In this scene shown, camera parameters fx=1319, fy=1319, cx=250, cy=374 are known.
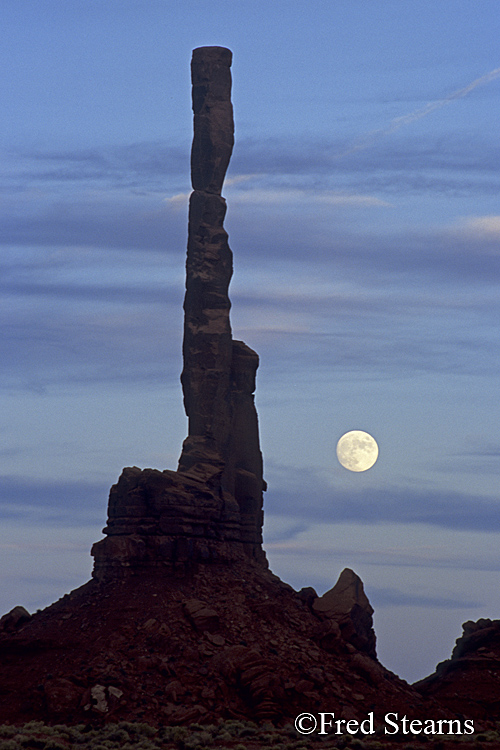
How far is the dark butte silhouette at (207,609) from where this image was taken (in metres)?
70.6

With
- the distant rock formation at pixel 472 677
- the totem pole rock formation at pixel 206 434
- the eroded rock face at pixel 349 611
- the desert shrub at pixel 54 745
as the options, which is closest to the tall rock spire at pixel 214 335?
the totem pole rock formation at pixel 206 434

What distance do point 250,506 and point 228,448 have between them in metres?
4.47

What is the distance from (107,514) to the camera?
275ft

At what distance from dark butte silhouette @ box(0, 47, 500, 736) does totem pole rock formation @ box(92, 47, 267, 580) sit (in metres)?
0.09

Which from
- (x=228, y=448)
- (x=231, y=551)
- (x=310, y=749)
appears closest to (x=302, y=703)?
(x=310, y=749)

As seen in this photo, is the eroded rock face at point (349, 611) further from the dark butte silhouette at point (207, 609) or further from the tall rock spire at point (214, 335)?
the tall rock spire at point (214, 335)

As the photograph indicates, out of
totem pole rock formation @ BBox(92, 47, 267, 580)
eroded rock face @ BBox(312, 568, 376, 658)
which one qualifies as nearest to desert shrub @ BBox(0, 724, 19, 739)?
totem pole rock formation @ BBox(92, 47, 267, 580)

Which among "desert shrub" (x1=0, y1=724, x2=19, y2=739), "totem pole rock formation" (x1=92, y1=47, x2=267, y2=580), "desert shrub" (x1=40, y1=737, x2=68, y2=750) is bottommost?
"desert shrub" (x1=40, y1=737, x2=68, y2=750)

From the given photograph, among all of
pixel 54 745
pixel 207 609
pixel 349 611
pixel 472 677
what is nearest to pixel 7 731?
pixel 54 745

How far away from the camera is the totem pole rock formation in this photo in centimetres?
8112

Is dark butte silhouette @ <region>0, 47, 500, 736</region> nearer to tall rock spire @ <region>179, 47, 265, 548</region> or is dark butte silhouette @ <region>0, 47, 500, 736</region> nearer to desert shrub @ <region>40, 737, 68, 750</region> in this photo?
tall rock spire @ <region>179, 47, 265, 548</region>

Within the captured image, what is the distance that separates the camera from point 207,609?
251ft

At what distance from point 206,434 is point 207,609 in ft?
44.6

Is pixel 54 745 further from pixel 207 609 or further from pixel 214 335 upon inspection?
pixel 214 335
